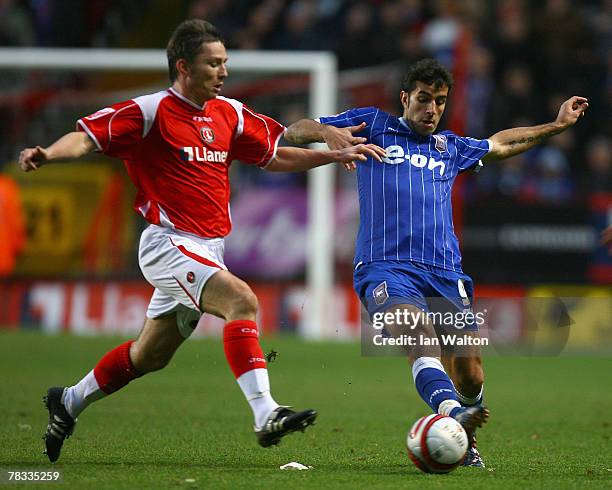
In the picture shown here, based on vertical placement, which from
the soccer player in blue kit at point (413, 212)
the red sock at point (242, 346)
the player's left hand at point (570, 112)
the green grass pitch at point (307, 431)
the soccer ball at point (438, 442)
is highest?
the player's left hand at point (570, 112)

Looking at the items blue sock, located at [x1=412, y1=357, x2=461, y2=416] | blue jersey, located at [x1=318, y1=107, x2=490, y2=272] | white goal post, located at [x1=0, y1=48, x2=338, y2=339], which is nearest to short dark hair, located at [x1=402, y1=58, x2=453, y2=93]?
blue jersey, located at [x1=318, y1=107, x2=490, y2=272]

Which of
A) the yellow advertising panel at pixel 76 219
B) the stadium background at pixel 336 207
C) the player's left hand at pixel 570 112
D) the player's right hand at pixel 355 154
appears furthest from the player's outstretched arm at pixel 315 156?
the yellow advertising panel at pixel 76 219

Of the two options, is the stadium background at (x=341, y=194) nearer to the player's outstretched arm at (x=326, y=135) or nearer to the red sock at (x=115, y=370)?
the player's outstretched arm at (x=326, y=135)

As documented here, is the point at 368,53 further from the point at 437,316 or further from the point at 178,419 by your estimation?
the point at 437,316

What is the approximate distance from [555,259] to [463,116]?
2.48 m

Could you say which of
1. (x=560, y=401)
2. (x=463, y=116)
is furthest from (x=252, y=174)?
(x=560, y=401)

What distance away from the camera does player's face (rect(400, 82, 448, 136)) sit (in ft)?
21.7

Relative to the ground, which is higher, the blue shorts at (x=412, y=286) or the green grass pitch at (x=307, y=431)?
the blue shorts at (x=412, y=286)

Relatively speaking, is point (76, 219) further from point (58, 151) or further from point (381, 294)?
point (58, 151)

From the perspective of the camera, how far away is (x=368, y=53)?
17.9 m

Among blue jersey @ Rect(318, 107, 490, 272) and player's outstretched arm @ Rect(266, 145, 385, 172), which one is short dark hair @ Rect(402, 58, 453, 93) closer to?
blue jersey @ Rect(318, 107, 490, 272)

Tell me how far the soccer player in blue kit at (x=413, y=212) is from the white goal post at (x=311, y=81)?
9299 millimetres

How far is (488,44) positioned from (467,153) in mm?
12265

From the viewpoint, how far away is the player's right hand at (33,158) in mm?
5664
